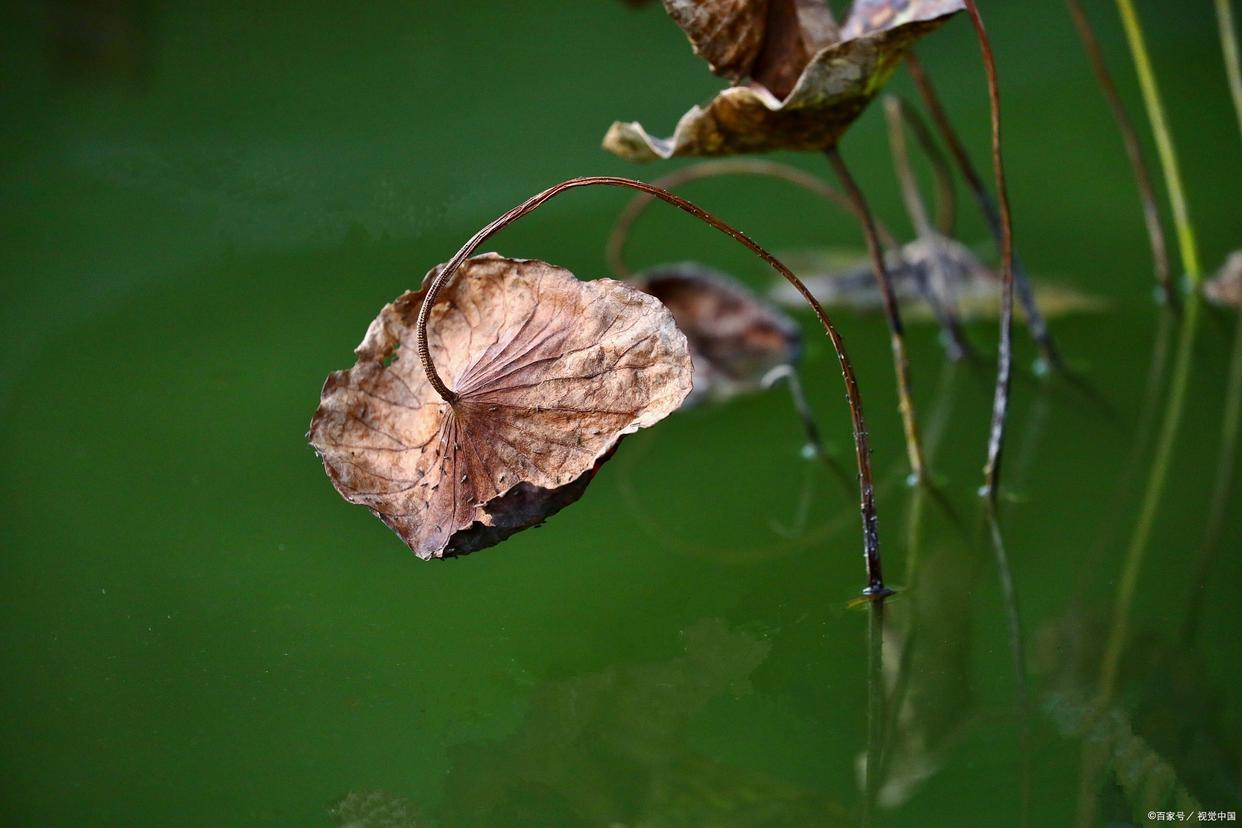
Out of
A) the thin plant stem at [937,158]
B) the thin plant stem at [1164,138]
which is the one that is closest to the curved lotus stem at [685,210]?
the thin plant stem at [937,158]

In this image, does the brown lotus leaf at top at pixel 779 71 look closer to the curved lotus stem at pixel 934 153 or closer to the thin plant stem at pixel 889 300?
the thin plant stem at pixel 889 300

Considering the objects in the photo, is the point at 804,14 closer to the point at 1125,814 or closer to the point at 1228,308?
the point at 1125,814

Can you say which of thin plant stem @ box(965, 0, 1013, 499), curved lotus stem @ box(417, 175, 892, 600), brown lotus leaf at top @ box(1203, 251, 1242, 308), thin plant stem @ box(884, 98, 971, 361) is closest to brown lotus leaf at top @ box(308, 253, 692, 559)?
curved lotus stem @ box(417, 175, 892, 600)

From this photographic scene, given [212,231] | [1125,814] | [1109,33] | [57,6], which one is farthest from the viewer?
[1109,33]

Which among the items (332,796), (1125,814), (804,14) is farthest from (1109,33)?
(332,796)

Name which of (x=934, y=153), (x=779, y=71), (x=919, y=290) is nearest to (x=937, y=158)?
(x=934, y=153)

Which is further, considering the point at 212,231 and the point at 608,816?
the point at 212,231
